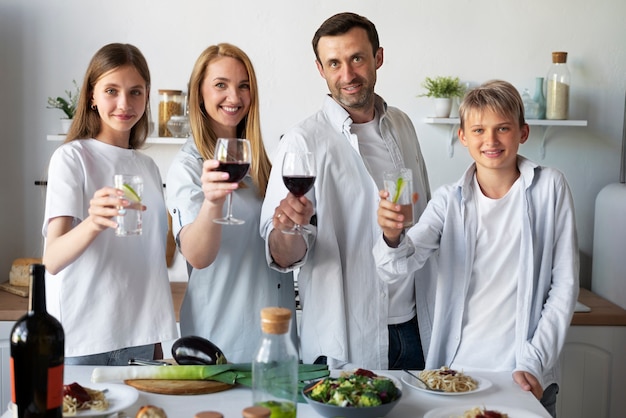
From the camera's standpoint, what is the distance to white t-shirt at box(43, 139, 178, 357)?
2.09 meters

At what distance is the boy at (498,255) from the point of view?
2.17 metres

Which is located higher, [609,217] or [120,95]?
[120,95]

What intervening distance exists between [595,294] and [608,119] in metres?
0.83

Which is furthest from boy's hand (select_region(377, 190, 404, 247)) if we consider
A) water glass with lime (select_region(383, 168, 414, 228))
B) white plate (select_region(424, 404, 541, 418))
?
white plate (select_region(424, 404, 541, 418))

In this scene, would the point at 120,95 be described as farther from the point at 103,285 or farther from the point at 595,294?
the point at 595,294

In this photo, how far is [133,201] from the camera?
180 cm

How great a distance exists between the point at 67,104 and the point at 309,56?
116 cm

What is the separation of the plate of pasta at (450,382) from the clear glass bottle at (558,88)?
1.99 metres

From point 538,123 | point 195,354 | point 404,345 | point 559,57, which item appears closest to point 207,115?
point 195,354

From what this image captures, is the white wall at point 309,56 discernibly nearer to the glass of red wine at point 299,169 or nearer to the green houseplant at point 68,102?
the green houseplant at point 68,102

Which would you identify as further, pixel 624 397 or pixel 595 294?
pixel 595 294

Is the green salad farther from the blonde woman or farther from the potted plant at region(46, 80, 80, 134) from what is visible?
the potted plant at region(46, 80, 80, 134)

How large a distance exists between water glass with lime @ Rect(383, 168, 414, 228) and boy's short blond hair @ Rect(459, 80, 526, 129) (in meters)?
0.50

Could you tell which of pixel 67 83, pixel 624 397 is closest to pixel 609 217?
pixel 624 397
